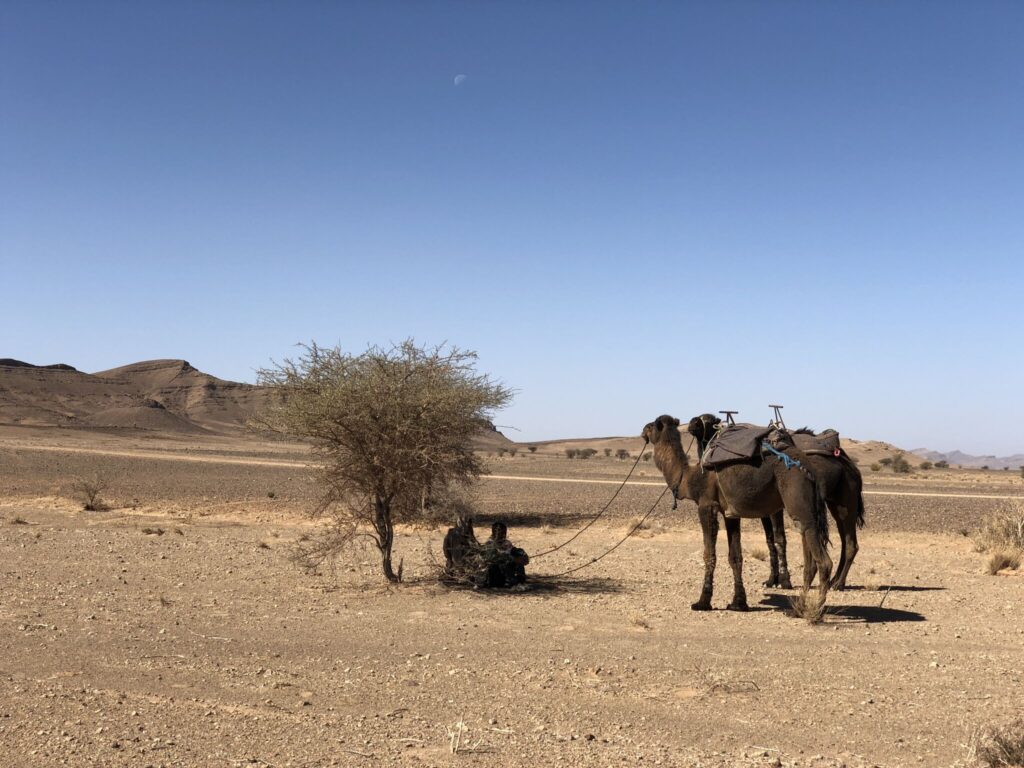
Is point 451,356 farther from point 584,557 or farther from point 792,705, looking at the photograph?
point 792,705

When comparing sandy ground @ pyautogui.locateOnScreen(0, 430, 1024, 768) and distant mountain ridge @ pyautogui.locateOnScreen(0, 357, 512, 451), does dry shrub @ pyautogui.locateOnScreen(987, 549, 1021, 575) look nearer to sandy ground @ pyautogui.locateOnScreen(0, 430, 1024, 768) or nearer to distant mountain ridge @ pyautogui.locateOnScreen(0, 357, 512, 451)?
sandy ground @ pyautogui.locateOnScreen(0, 430, 1024, 768)

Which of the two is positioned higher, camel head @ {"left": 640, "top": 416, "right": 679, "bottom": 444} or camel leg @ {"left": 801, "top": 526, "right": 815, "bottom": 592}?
camel head @ {"left": 640, "top": 416, "right": 679, "bottom": 444}

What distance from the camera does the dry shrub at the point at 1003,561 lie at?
17188 millimetres

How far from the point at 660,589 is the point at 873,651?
16.0 feet

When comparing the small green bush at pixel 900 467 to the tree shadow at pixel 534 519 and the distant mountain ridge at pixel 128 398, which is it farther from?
the distant mountain ridge at pixel 128 398

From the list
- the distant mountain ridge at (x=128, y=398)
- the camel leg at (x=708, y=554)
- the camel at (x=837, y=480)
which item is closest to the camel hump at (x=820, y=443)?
the camel at (x=837, y=480)

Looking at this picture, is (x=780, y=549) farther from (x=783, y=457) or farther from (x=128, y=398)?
(x=128, y=398)

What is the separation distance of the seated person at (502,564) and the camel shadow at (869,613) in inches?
155

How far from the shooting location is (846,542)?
46.7 feet

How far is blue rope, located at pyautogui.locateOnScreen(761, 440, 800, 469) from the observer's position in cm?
1250

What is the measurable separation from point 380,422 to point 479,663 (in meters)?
5.76

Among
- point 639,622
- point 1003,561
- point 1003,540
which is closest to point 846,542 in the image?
point 639,622

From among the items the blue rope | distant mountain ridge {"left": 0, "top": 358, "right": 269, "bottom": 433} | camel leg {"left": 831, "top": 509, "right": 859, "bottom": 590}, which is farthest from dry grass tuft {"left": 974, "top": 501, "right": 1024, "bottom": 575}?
distant mountain ridge {"left": 0, "top": 358, "right": 269, "bottom": 433}

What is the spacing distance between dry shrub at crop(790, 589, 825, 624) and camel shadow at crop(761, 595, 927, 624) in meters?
0.53
